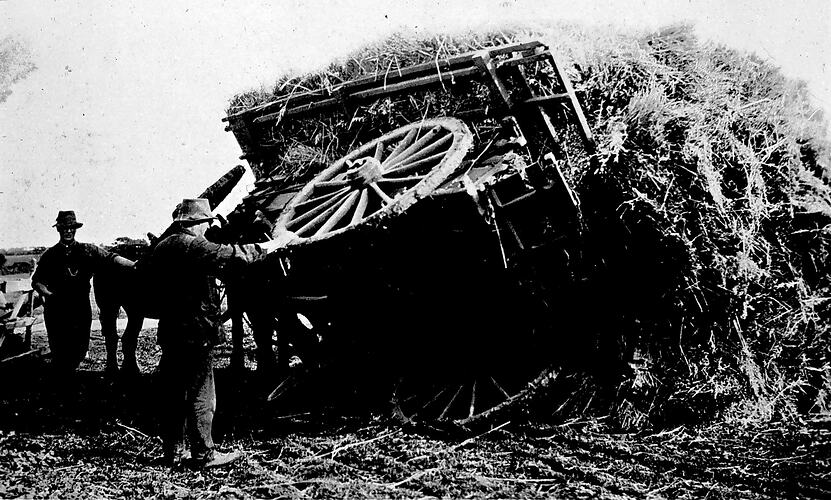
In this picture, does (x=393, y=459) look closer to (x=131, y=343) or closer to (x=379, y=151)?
(x=379, y=151)

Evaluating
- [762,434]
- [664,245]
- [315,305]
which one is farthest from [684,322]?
[315,305]

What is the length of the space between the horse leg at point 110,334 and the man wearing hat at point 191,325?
3.50m

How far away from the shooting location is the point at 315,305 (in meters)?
5.58

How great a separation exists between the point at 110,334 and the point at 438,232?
16.1 ft

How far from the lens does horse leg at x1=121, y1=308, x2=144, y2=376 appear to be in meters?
7.29

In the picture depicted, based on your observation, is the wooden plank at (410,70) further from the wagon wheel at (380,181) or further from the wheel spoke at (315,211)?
the wheel spoke at (315,211)

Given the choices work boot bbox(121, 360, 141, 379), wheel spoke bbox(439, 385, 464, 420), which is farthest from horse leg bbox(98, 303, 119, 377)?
wheel spoke bbox(439, 385, 464, 420)

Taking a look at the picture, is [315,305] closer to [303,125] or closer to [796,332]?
[303,125]

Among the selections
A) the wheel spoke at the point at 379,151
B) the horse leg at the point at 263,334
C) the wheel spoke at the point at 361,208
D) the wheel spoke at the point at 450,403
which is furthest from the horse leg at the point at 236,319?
the wheel spoke at the point at 450,403

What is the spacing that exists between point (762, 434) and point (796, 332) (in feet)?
3.24

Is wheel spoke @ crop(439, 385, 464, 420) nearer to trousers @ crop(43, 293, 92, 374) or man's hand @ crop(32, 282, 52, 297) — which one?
trousers @ crop(43, 293, 92, 374)

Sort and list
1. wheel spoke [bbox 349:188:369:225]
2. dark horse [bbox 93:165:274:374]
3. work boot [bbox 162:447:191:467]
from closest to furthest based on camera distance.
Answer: work boot [bbox 162:447:191:467] < wheel spoke [bbox 349:188:369:225] < dark horse [bbox 93:165:274:374]

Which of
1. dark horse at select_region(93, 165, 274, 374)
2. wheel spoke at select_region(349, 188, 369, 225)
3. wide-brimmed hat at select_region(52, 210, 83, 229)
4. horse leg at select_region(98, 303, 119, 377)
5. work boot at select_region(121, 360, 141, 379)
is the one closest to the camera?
wheel spoke at select_region(349, 188, 369, 225)

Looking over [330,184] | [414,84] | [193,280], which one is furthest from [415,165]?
[193,280]
